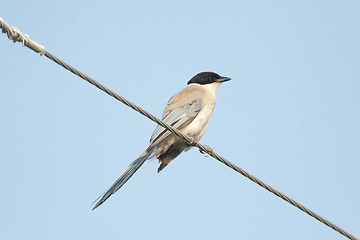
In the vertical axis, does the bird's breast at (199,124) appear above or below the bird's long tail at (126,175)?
above

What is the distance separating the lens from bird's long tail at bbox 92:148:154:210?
6473 mm

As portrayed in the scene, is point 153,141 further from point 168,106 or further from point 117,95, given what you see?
point 117,95

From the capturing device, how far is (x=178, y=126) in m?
7.23

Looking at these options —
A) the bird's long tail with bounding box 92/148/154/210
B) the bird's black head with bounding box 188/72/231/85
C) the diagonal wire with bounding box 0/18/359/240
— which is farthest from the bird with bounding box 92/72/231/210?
the diagonal wire with bounding box 0/18/359/240

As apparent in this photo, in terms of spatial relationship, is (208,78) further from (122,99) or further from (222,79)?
(122,99)

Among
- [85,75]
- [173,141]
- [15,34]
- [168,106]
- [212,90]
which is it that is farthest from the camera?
[212,90]

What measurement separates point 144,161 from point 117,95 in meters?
2.43

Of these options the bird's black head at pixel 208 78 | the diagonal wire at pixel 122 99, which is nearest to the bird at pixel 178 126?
the bird's black head at pixel 208 78

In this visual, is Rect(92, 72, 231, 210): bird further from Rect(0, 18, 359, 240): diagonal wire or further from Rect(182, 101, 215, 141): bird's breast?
Rect(0, 18, 359, 240): diagonal wire

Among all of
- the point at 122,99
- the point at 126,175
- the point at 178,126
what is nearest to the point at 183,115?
the point at 178,126

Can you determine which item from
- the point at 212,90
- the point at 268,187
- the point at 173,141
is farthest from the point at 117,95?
the point at 212,90

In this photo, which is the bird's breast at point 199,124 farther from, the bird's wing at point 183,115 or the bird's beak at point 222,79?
the bird's beak at point 222,79

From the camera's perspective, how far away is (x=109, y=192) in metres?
6.53

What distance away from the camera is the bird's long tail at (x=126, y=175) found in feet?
21.2
